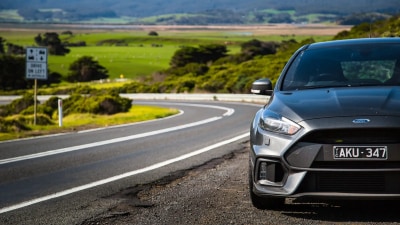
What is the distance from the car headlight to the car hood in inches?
2.2

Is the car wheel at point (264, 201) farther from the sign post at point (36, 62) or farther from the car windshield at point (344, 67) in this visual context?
the sign post at point (36, 62)

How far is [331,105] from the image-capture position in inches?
244

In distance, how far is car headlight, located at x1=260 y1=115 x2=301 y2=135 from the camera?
6.02 m

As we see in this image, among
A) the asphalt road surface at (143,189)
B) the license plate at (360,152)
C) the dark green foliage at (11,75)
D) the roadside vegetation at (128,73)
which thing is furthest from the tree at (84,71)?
the license plate at (360,152)

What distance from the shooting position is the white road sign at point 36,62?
2586 centimetres

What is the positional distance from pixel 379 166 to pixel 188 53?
92651 mm

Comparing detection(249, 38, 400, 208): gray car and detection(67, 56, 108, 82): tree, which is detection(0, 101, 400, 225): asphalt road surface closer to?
detection(249, 38, 400, 208): gray car

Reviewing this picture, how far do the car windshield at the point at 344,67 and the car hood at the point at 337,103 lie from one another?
1.23 feet

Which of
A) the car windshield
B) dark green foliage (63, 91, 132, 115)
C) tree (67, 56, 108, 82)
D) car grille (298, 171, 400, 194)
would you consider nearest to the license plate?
car grille (298, 171, 400, 194)

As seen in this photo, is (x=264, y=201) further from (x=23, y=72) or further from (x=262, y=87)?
(x=23, y=72)

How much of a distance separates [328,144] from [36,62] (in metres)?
21.7

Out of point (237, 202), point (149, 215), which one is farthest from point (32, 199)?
point (237, 202)

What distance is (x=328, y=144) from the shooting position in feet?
19.0

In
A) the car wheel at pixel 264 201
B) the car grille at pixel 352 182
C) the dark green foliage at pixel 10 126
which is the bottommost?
the dark green foliage at pixel 10 126
